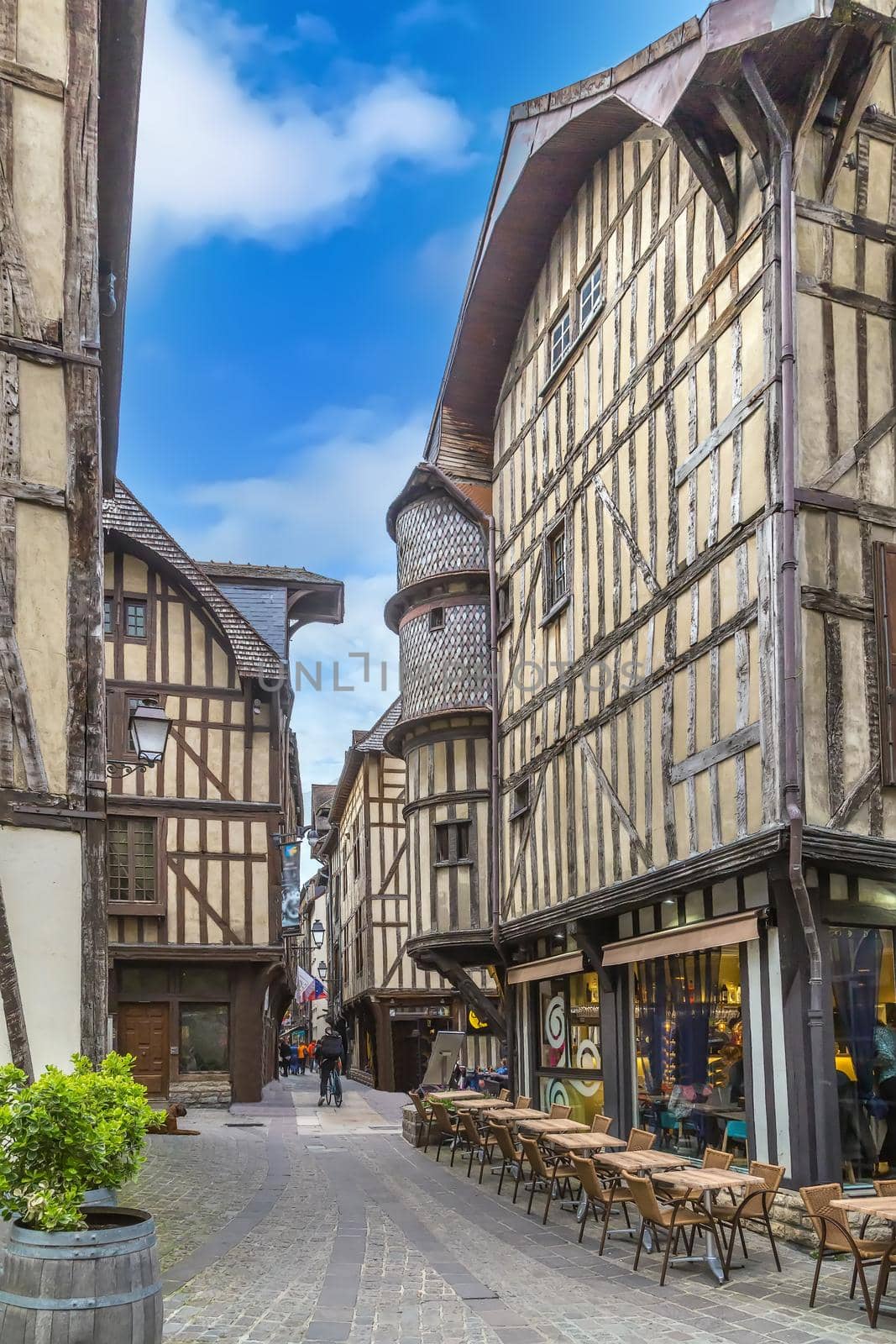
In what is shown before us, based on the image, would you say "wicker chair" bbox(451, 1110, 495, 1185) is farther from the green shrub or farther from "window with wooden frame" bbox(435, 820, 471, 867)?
the green shrub

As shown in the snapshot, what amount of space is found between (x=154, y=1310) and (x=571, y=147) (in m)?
12.7

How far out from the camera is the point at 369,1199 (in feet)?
34.1

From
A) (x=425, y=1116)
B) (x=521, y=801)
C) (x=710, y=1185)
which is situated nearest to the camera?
(x=710, y=1185)

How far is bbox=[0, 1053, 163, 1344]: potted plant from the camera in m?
4.16

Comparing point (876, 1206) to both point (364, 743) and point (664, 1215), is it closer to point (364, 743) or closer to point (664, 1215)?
point (664, 1215)

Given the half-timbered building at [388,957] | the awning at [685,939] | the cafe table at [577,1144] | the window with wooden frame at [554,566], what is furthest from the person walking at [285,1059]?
the cafe table at [577,1144]

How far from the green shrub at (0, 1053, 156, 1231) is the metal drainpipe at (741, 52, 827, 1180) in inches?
208

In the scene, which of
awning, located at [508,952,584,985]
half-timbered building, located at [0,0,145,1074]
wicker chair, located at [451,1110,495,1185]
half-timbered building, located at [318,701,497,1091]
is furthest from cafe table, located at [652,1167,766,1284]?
half-timbered building, located at [318,701,497,1091]

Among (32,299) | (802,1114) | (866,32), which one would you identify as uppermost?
(866,32)

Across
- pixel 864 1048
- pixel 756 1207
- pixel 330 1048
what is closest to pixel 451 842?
pixel 330 1048

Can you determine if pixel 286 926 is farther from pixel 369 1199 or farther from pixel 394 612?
pixel 369 1199

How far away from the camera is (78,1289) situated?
4.16 meters

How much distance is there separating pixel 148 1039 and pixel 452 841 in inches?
272

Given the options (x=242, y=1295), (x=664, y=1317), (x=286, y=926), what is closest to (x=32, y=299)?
(x=242, y=1295)
